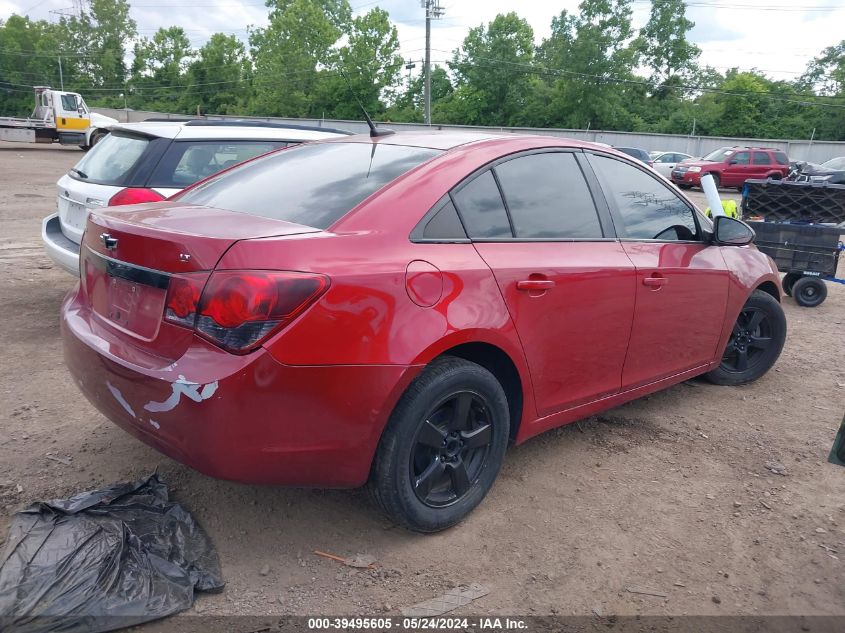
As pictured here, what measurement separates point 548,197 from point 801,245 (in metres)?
5.77

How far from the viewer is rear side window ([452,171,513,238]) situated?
2975 millimetres

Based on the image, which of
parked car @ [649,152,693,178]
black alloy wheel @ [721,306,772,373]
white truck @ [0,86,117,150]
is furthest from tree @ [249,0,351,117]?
black alloy wheel @ [721,306,772,373]

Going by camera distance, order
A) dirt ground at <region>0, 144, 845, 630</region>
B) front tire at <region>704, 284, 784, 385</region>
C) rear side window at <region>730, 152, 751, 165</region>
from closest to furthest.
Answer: dirt ground at <region>0, 144, 845, 630</region>, front tire at <region>704, 284, 784, 385</region>, rear side window at <region>730, 152, 751, 165</region>

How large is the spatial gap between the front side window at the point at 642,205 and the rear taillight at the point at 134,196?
3358mm

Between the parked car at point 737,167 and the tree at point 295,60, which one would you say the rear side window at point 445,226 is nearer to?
the parked car at point 737,167

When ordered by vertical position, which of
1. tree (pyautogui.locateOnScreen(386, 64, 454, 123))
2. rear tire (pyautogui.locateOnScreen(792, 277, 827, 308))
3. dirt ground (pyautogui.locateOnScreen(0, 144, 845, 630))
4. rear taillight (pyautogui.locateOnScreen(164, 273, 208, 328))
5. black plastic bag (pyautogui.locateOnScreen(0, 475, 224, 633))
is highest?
tree (pyautogui.locateOnScreen(386, 64, 454, 123))

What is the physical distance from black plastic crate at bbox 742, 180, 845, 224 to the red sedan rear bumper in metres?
6.89

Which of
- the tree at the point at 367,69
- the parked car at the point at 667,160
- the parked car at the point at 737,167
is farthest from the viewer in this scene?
the tree at the point at 367,69

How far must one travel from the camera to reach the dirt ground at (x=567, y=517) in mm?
2619

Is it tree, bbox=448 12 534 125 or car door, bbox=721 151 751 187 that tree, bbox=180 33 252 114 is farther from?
car door, bbox=721 151 751 187

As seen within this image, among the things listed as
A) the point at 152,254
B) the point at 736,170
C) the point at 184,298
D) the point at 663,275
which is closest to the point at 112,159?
the point at 152,254

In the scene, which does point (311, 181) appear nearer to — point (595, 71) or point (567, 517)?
point (567, 517)

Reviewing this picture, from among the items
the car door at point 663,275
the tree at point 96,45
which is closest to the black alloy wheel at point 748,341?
the car door at point 663,275

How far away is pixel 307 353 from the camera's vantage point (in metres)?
2.37
